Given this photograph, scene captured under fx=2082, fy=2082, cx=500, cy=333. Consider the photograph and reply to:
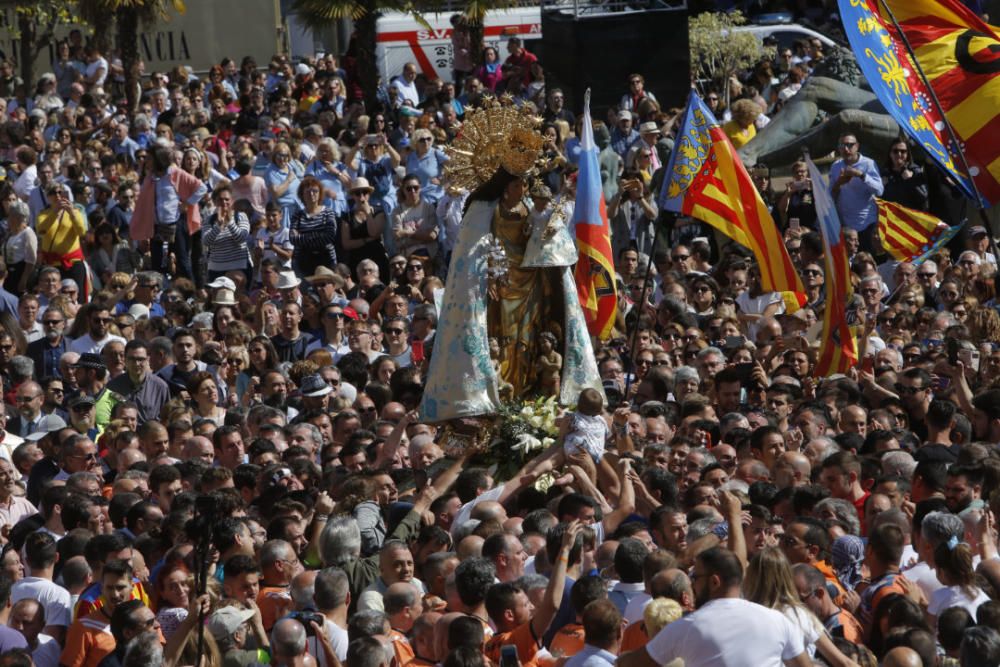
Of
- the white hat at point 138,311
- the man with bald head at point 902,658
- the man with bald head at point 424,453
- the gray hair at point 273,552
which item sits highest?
the man with bald head at point 902,658

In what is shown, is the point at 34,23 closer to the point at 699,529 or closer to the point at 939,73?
the point at 939,73

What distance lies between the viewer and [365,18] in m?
25.7

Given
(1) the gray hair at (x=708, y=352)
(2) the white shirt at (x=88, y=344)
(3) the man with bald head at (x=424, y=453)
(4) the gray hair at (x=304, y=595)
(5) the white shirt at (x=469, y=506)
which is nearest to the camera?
(4) the gray hair at (x=304, y=595)

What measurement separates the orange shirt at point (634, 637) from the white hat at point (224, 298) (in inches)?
341

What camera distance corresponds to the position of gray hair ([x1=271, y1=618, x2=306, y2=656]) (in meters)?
8.24

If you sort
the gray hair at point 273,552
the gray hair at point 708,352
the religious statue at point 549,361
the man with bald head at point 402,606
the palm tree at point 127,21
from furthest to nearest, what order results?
the palm tree at point 127,21 → the gray hair at point 708,352 → the religious statue at point 549,361 → the gray hair at point 273,552 → the man with bald head at point 402,606

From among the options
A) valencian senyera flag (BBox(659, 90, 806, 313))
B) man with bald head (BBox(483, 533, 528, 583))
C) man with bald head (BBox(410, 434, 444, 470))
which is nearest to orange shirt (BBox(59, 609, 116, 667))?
man with bald head (BBox(483, 533, 528, 583))

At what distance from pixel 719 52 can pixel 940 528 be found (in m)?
17.0

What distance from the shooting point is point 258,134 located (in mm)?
22812

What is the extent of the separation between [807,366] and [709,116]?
1894 mm

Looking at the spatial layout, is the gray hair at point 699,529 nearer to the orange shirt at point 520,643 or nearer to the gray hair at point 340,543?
the orange shirt at point 520,643

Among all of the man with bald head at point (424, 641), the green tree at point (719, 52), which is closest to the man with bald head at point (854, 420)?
the man with bald head at point (424, 641)

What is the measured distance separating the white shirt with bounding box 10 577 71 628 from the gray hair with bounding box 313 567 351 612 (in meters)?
1.58

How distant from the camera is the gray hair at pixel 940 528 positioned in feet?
29.1
